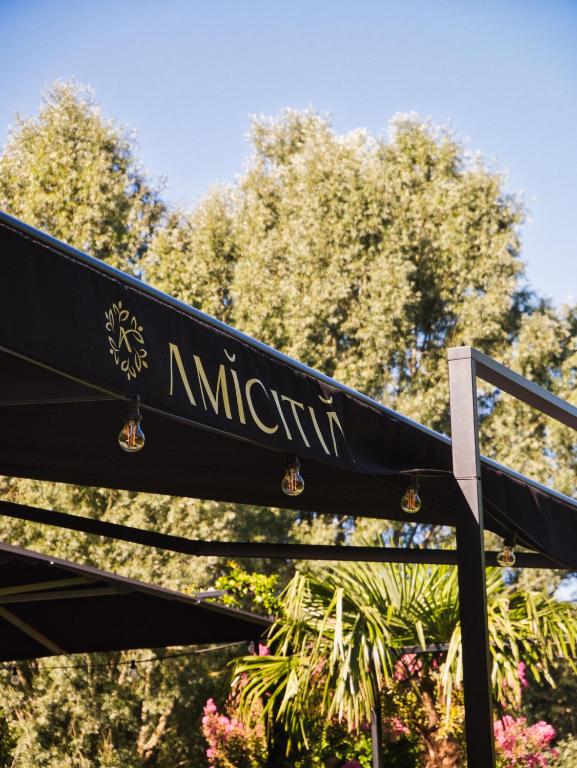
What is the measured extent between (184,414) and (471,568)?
41.5 inches

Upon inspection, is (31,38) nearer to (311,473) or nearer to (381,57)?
(381,57)

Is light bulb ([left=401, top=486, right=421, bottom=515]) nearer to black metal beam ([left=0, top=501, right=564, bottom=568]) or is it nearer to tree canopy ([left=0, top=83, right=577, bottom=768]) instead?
black metal beam ([left=0, top=501, right=564, bottom=568])

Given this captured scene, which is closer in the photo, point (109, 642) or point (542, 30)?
point (109, 642)

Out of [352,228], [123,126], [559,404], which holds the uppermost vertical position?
[123,126]

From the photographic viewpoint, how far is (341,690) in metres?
4.91

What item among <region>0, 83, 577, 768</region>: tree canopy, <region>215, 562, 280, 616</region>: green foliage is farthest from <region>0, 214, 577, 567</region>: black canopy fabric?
<region>0, 83, 577, 768</region>: tree canopy

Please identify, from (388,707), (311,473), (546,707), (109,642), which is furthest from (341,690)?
(546,707)

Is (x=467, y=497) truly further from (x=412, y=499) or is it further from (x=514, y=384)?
(x=514, y=384)

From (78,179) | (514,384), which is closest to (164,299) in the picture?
(514,384)

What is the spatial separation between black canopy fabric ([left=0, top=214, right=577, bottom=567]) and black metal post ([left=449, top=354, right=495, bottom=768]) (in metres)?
0.09

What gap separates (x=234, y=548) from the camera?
3.37 m

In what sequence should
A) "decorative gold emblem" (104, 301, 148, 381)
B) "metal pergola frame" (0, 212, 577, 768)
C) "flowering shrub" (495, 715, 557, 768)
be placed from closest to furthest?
"decorative gold emblem" (104, 301, 148, 381), "metal pergola frame" (0, 212, 577, 768), "flowering shrub" (495, 715, 557, 768)

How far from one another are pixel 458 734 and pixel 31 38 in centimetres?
1706

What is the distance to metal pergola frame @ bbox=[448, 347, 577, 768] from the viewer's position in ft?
7.76
